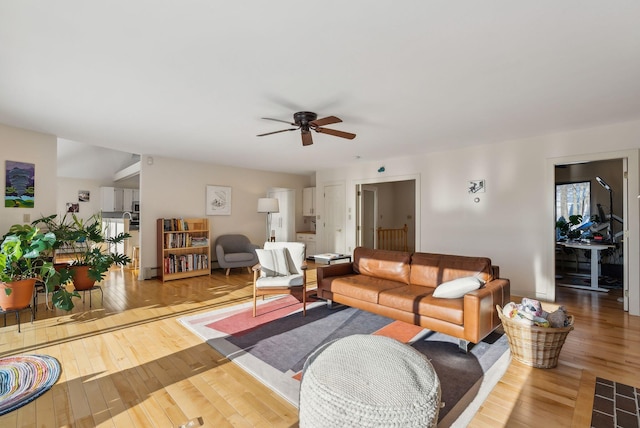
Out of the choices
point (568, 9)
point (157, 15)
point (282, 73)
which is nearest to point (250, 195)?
point (282, 73)

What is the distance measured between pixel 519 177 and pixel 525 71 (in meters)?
2.58

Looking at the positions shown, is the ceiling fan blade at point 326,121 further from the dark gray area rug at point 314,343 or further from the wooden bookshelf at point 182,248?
the wooden bookshelf at point 182,248

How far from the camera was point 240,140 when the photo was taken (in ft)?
15.1

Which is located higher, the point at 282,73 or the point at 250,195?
the point at 282,73

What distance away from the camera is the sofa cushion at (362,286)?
3332mm

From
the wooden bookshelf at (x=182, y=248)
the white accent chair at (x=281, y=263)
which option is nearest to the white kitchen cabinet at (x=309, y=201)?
the wooden bookshelf at (x=182, y=248)

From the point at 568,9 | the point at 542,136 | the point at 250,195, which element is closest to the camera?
the point at 568,9

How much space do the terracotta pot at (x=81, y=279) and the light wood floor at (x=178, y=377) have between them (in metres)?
0.33

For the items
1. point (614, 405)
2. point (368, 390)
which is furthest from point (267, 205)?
point (614, 405)

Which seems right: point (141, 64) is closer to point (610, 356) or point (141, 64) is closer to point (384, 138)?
point (384, 138)

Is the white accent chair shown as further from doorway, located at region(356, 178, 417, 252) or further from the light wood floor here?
doorway, located at region(356, 178, 417, 252)

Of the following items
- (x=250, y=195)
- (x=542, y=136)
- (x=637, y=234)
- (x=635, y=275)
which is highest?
(x=542, y=136)

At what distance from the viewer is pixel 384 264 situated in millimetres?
3883

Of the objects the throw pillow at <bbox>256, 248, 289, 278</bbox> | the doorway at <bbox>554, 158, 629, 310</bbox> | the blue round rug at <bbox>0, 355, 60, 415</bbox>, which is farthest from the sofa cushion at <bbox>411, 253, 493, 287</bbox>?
the blue round rug at <bbox>0, 355, 60, 415</bbox>
